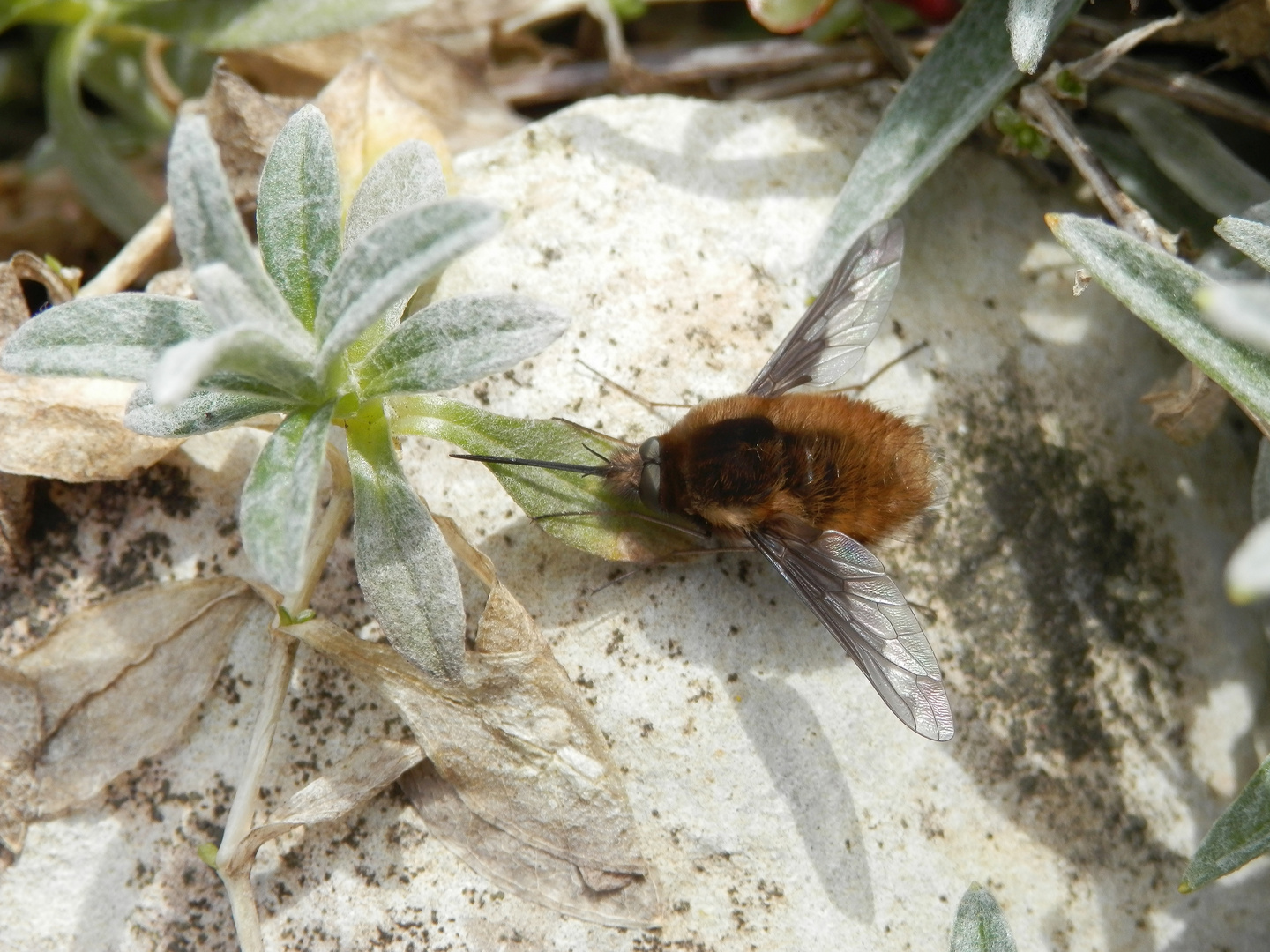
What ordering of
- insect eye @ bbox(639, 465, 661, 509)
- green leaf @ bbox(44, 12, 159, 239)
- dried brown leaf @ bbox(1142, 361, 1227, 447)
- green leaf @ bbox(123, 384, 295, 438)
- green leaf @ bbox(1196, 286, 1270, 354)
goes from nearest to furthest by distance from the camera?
green leaf @ bbox(1196, 286, 1270, 354) < green leaf @ bbox(123, 384, 295, 438) < insect eye @ bbox(639, 465, 661, 509) < dried brown leaf @ bbox(1142, 361, 1227, 447) < green leaf @ bbox(44, 12, 159, 239)

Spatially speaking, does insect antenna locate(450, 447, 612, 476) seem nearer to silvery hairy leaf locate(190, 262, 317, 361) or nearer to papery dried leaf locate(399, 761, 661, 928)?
silvery hairy leaf locate(190, 262, 317, 361)

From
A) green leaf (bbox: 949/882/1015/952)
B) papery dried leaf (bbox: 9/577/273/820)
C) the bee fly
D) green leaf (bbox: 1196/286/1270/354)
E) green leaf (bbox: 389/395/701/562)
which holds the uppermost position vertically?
green leaf (bbox: 1196/286/1270/354)

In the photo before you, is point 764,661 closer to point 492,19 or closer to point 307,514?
point 307,514

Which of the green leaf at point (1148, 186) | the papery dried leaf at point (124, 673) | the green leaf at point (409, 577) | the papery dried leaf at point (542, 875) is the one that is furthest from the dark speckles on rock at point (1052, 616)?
the papery dried leaf at point (124, 673)

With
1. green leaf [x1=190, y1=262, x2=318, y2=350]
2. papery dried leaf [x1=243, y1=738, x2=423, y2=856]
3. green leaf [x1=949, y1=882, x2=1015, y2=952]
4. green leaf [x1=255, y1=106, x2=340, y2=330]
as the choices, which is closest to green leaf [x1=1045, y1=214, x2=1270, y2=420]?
green leaf [x1=949, y1=882, x2=1015, y2=952]

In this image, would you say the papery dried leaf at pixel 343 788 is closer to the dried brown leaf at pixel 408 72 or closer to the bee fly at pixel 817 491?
the bee fly at pixel 817 491

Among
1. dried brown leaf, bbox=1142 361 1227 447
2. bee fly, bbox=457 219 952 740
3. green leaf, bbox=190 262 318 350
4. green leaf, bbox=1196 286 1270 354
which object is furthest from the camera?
Result: dried brown leaf, bbox=1142 361 1227 447

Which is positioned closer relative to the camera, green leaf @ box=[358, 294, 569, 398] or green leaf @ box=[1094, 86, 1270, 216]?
green leaf @ box=[358, 294, 569, 398]

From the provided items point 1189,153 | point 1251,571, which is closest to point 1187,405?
point 1189,153
